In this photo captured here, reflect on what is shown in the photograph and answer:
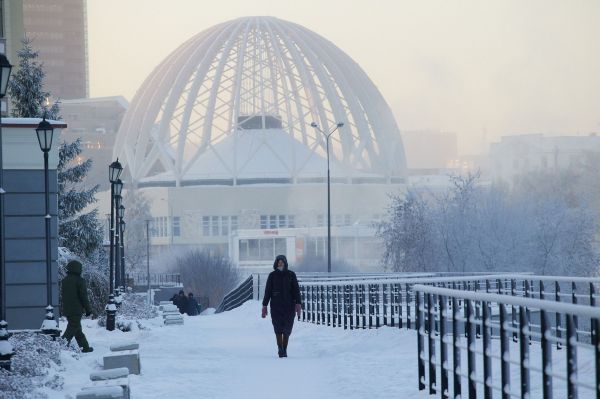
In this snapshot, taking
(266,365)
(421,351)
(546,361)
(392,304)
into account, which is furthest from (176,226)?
(546,361)

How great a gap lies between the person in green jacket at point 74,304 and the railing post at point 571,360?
1112cm

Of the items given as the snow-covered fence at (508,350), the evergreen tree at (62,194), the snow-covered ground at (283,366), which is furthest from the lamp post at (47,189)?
the evergreen tree at (62,194)

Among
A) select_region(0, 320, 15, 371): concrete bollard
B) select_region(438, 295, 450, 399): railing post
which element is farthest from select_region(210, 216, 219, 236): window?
select_region(438, 295, 450, 399): railing post

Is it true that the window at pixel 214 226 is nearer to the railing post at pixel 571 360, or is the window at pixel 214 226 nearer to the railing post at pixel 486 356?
the railing post at pixel 486 356

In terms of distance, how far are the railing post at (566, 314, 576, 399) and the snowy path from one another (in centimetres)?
401

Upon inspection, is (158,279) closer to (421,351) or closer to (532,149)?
(421,351)

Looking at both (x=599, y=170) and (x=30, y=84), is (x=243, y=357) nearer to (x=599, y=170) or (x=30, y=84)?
(x=30, y=84)

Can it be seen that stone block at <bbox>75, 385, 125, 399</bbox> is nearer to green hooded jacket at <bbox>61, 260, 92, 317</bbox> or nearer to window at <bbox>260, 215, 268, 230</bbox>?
green hooded jacket at <bbox>61, 260, 92, 317</bbox>

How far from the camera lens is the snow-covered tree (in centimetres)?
10588

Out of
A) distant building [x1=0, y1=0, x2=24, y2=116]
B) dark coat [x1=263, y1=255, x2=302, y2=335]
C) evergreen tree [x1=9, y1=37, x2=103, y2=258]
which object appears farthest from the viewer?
distant building [x1=0, y1=0, x2=24, y2=116]

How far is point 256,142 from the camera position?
132 metres

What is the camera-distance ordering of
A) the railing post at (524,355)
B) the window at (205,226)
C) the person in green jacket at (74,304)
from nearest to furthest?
the railing post at (524,355) < the person in green jacket at (74,304) < the window at (205,226)

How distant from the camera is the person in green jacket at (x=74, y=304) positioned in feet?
61.1

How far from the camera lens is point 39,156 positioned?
75.7 feet
